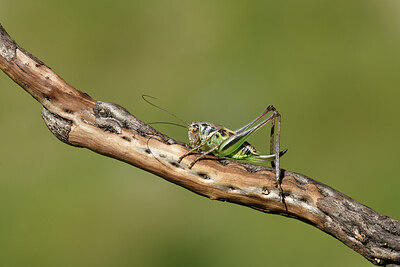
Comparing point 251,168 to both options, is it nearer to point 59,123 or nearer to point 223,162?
point 223,162

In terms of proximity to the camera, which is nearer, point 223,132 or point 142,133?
point 142,133

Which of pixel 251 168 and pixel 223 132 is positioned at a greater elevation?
pixel 223 132

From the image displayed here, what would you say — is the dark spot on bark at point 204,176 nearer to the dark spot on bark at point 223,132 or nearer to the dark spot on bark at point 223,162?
the dark spot on bark at point 223,162

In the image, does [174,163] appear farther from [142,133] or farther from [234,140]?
[234,140]

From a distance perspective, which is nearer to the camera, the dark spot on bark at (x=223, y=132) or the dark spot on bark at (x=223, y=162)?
the dark spot on bark at (x=223, y=162)

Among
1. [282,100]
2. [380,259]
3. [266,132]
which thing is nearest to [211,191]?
[380,259]

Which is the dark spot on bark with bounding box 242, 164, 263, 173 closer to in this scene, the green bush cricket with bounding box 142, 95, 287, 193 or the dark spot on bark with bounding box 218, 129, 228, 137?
the green bush cricket with bounding box 142, 95, 287, 193

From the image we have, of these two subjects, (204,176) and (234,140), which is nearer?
(204,176)

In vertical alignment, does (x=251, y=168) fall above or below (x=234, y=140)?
below

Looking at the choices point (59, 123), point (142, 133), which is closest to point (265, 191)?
point (142, 133)

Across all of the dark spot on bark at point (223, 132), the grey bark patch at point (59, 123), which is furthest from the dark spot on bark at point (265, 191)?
the grey bark patch at point (59, 123)

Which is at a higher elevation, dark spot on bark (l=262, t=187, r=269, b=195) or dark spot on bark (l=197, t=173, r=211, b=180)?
dark spot on bark (l=197, t=173, r=211, b=180)

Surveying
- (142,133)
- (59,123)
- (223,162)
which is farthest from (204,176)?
(59,123)

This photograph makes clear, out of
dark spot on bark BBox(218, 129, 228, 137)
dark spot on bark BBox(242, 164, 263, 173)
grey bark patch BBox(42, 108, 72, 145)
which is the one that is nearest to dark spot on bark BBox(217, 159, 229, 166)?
dark spot on bark BBox(242, 164, 263, 173)
